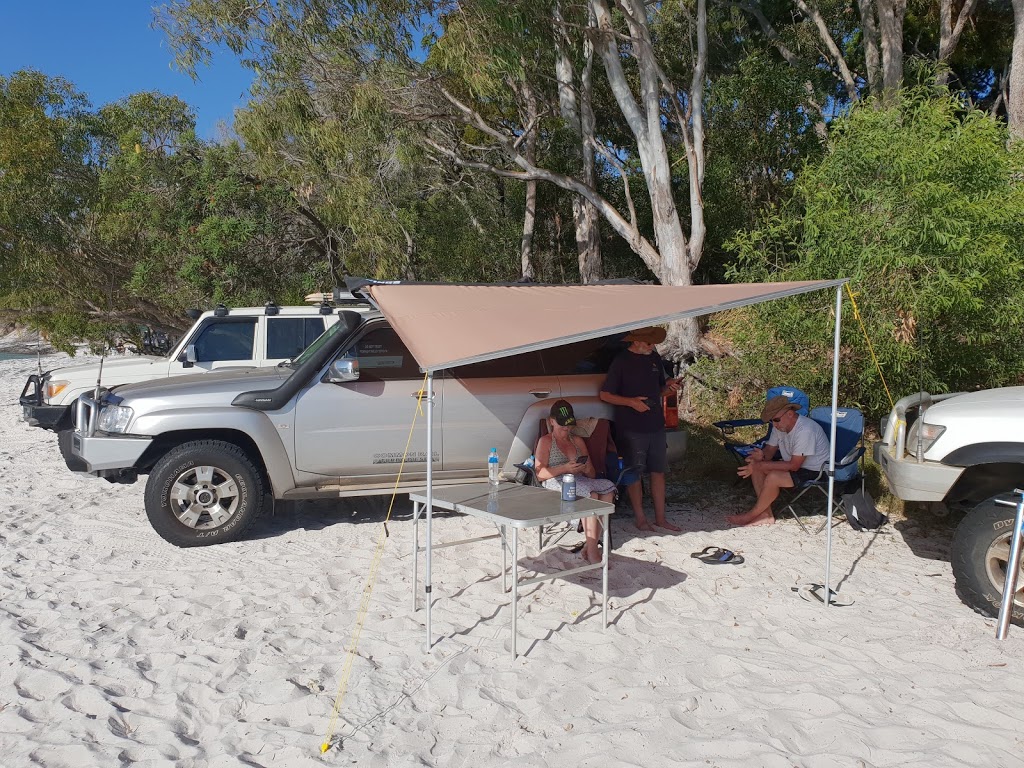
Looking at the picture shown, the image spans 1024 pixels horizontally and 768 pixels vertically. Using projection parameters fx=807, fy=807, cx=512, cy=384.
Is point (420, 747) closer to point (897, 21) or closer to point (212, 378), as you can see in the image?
point (212, 378)

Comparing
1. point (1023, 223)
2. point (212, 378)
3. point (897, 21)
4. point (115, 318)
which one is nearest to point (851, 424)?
point (1023, 223)

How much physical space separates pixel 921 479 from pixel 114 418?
5.63 metres

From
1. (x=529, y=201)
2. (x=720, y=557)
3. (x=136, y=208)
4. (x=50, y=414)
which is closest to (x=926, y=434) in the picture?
(x=720, y=557)

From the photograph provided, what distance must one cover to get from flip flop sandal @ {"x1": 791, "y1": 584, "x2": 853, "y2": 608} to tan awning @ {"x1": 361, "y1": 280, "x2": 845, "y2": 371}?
1.92 metres

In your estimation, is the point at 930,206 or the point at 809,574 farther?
the point at 930,206

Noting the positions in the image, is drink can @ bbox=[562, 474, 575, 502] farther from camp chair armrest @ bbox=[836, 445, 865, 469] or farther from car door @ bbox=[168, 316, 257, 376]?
car door @ bbox=[168, 316, 257, 376]

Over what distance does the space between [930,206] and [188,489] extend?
649 cm

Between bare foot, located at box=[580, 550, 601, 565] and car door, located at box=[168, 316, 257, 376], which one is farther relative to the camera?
car door, located at box=[168, 316, 257, 376]

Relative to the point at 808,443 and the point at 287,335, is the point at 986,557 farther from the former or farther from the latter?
the point at 287,335

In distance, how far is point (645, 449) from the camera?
21.3 feet

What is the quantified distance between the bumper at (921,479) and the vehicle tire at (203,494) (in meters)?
4.50

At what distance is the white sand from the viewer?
3424 mm

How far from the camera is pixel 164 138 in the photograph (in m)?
18.3

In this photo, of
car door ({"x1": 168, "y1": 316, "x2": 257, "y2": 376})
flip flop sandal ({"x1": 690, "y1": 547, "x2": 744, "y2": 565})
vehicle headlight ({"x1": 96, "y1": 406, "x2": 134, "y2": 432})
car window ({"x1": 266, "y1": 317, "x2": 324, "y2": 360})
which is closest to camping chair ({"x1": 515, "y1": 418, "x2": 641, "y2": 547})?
flip flop sandal ({"x1": 690, "y1": 547, "x2": 744, "y2": 565})
